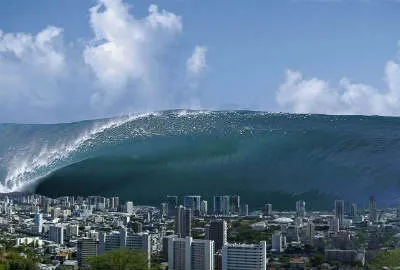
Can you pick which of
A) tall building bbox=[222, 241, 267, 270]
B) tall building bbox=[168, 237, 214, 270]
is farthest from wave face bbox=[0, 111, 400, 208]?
tall building bbox=[168, 237, 214, 270]

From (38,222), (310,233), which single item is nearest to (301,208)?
(310,233)

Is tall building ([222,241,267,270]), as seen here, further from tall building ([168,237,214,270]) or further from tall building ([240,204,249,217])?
tall building ([240,204,249,217])

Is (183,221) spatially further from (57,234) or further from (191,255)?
(57,234)

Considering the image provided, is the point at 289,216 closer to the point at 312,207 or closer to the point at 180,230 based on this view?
the point at 312,207

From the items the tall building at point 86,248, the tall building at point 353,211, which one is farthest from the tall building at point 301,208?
the tall building at point 86,248

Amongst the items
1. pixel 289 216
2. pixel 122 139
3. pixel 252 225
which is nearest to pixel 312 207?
pixel 289 216
